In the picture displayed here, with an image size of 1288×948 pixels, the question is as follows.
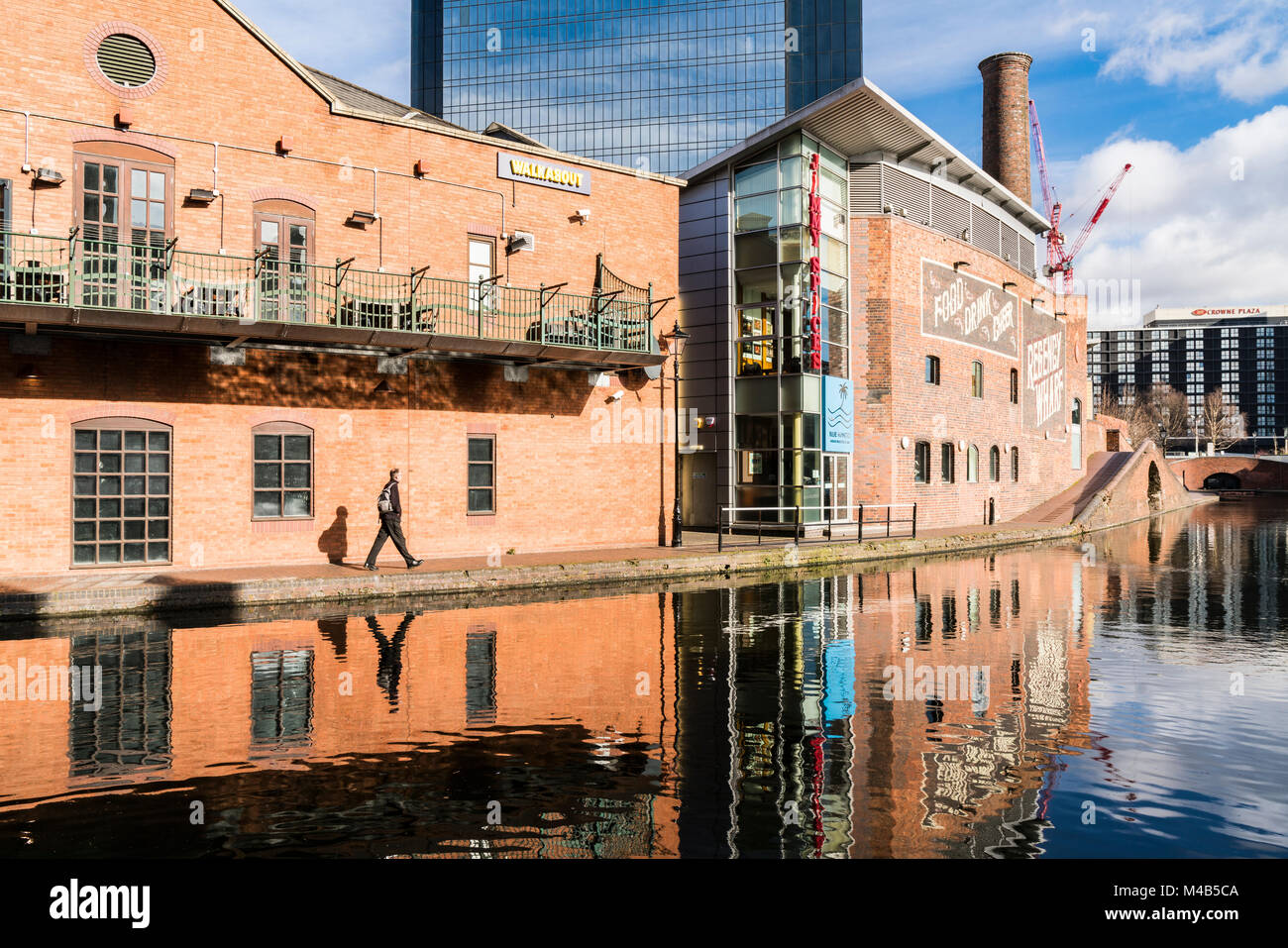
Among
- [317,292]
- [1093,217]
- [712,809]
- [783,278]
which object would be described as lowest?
[712,809]

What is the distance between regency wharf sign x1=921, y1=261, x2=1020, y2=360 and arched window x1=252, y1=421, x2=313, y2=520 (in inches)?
764

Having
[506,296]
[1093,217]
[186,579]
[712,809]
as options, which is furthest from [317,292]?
[1093,217]

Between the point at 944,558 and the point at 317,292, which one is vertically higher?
the point at 317,292

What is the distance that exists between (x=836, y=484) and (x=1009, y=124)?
23046 mm

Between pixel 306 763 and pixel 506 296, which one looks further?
pixel 506 296

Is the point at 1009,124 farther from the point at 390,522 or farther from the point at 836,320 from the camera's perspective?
the point at 390,522

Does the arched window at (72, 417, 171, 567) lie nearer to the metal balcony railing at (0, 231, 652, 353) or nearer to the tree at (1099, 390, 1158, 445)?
the metal balcony railing at (0, 231, 652, 353)

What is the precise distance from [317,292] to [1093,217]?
82.7 meters

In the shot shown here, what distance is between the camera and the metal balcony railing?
46.1 ft

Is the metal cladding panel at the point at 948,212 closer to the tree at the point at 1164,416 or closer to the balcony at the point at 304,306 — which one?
the balcony at the point at 304,306

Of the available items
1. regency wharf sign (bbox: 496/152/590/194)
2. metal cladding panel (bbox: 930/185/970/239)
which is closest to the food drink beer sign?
metal cladding panel (bbox: 930/185/970/239)

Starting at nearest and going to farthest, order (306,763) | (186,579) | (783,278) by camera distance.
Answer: (306,763) < (186,579) < (783,278)
